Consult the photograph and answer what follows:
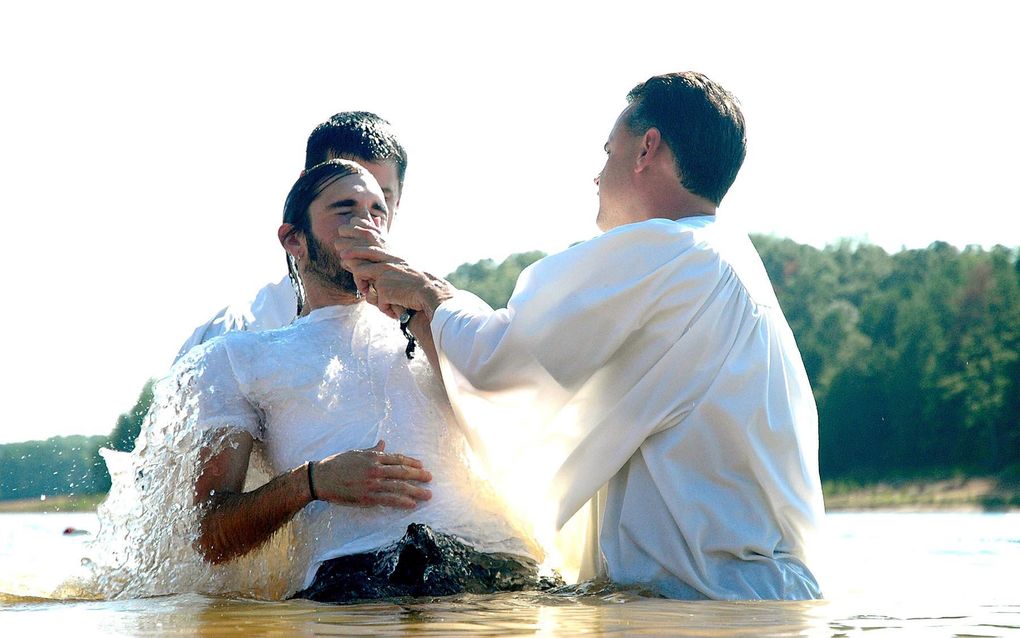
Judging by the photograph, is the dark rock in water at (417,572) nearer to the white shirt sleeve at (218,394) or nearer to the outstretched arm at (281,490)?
the outstretched arm at (281,490)

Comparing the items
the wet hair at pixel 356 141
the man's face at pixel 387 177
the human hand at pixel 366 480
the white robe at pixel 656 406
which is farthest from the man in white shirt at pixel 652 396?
the wet hair at pixel 356 141

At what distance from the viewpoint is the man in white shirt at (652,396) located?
4438mm

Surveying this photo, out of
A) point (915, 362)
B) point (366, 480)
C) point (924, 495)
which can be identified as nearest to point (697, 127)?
point (366, 480)

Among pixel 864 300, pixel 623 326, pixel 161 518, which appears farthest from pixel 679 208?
pixel 864 300

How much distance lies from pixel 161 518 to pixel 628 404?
1.79m

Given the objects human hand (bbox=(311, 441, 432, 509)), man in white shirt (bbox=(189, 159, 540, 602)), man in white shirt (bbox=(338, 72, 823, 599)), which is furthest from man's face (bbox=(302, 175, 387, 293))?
human hand (bbox=(311, 441, 432, 509))

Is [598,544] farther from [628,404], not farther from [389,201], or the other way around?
[389,201]

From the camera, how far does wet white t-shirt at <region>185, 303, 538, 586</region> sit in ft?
15.0

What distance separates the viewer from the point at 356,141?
21.5ft

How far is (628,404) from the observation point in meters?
4.56

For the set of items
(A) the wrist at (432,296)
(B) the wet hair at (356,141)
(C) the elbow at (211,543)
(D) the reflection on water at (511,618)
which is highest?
(B) the wet hair at (356,141)

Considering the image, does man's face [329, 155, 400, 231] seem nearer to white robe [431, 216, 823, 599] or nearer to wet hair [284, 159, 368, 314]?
wet hair [284, 159, 368, 314]

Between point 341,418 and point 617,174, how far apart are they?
144 centimetres

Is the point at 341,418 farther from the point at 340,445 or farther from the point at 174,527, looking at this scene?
the point at 174,527
